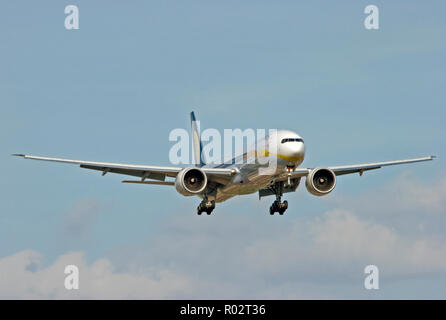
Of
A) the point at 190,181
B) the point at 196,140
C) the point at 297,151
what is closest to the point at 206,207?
the point at 190,181

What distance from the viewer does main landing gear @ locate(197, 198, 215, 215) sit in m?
67.1

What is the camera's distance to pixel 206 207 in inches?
2643

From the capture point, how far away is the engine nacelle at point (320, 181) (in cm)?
6462

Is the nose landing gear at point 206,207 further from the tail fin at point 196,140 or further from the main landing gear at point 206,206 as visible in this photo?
the tail fin at point 196,140

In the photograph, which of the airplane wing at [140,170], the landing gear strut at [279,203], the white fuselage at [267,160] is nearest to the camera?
the white fuselage at [267,160]

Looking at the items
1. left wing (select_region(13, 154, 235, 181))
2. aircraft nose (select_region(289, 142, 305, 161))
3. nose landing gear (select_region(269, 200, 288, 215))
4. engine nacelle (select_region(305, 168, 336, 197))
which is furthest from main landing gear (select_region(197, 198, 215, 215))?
aircraft nose (select_region(289, 142, 305, 161))

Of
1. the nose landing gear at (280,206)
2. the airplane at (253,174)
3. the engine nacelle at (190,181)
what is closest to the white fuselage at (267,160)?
the airplane at (253,174)

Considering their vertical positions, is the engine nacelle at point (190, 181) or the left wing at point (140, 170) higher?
the left wing at point (140, 170)

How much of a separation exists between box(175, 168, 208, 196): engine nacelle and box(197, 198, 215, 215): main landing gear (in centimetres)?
297

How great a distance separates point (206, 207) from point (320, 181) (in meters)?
8.95

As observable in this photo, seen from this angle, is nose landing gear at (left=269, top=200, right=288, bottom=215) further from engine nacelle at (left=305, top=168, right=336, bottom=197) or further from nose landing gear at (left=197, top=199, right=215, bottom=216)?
nose landing gear at (left=197, top=199, right=215, bottom=216)

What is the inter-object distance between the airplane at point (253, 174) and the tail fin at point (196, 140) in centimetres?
1754

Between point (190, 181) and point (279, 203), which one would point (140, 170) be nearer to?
point (190, 181)
